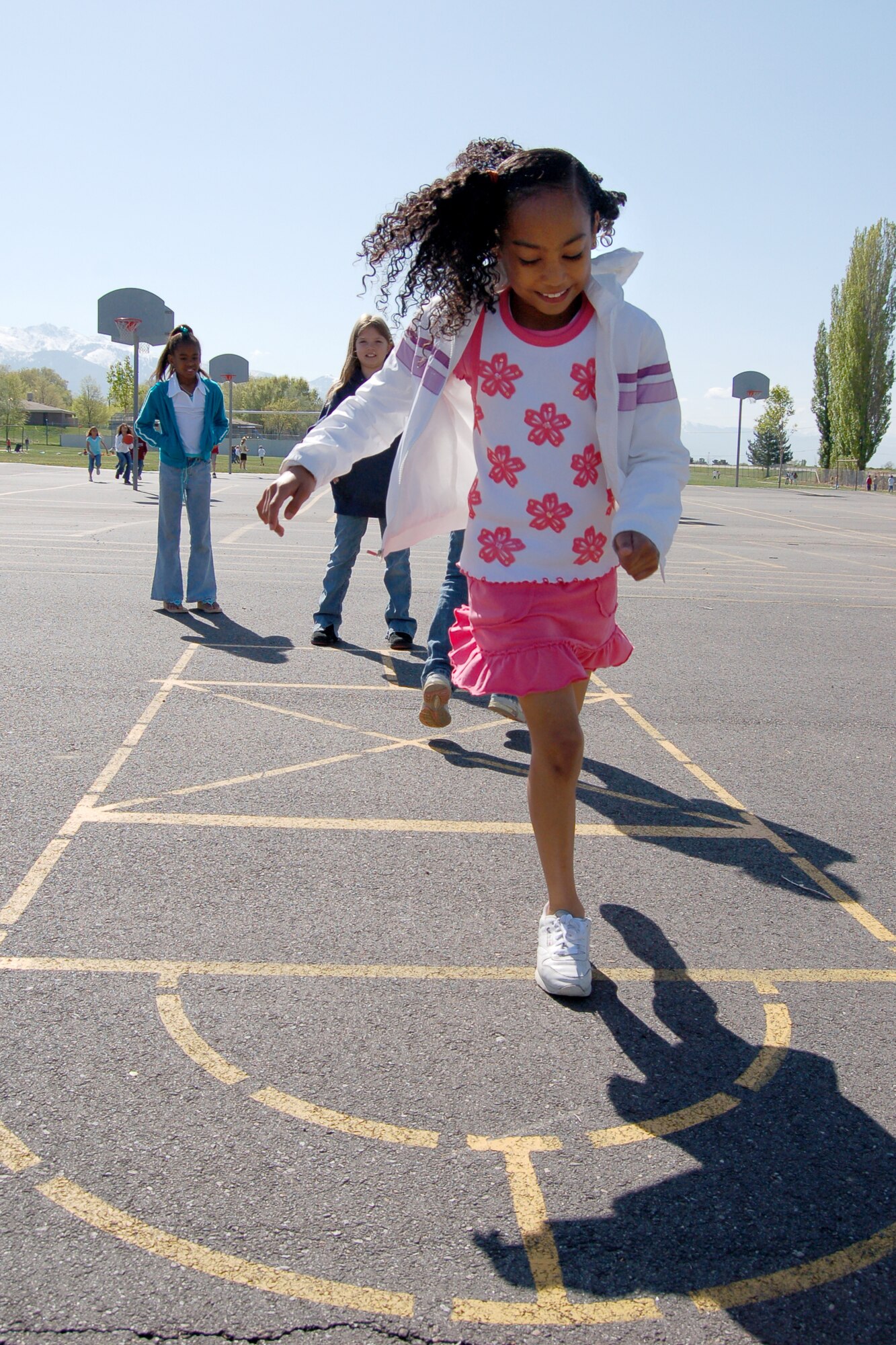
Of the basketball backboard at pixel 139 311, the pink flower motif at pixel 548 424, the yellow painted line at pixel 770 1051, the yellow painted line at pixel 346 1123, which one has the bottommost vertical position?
the yellow painted line at pixel 770 1051

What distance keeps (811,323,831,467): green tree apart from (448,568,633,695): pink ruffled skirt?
77255 millimetres

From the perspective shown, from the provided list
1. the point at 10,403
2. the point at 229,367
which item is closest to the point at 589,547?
the point at 229,367

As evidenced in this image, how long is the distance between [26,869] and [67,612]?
4.96 metres

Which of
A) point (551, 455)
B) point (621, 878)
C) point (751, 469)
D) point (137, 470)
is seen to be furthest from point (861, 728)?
point (751, 469)

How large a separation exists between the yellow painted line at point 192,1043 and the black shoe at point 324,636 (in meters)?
4.82

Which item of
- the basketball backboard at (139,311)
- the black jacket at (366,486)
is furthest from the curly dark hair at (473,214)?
the basketball backboard at (139,311)

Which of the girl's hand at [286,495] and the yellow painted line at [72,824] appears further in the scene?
the yellow painted line at [72,824]

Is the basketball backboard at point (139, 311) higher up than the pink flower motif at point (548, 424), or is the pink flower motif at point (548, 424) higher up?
the basketball backboard at point (139, 311)

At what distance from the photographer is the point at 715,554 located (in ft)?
53.6

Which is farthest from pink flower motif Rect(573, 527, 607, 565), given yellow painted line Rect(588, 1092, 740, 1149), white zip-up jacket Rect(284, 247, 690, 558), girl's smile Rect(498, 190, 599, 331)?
yellow painted line Rect(588, 1092, 740, 1149)

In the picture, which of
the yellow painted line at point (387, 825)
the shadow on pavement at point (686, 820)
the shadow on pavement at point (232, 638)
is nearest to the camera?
the shadow on pavement at point (686, 820)

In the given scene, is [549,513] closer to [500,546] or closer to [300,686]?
[500,546]

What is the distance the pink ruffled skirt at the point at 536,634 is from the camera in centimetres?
297

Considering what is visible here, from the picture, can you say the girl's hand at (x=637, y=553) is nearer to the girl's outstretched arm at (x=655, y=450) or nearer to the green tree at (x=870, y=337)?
the girl's outstretched arm at (x=655, y=450)
